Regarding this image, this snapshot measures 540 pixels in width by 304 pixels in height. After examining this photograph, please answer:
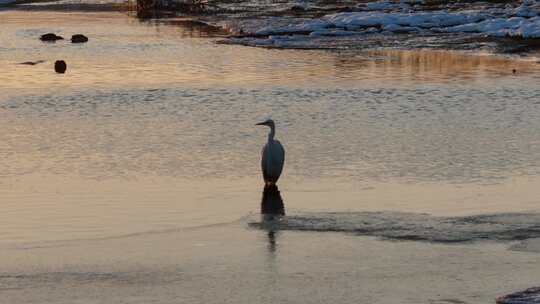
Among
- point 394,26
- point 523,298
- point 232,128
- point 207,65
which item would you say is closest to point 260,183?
point 232,128

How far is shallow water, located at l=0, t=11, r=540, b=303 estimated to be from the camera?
1259 centimetres

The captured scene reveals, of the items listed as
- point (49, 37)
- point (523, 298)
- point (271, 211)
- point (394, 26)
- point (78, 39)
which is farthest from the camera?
point (394, 26)

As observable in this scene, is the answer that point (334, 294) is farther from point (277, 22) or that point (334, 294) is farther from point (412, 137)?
point (277, 22)

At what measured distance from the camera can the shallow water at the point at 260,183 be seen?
12.6 m

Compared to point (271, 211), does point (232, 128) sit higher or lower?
lower

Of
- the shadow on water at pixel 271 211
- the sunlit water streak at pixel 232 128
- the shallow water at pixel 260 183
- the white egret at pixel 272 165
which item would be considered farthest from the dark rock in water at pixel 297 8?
the shadow on water at pixel 271 211

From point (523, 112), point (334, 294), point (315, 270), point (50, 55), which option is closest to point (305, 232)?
point (315, 270)

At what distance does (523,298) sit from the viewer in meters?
11.4

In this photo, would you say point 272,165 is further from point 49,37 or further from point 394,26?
point 394,26

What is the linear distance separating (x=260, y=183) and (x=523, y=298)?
7.02 m

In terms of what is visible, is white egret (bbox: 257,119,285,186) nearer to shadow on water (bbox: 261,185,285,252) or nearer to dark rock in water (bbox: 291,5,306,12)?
shadow on water (bbox: 261,185,285,252)

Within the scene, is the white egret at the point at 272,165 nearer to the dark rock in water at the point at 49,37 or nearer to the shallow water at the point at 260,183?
the shallow water at the point at 260,183

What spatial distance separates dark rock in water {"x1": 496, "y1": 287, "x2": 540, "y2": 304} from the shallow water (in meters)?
0.25

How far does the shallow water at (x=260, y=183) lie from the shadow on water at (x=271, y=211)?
89 millimetres
